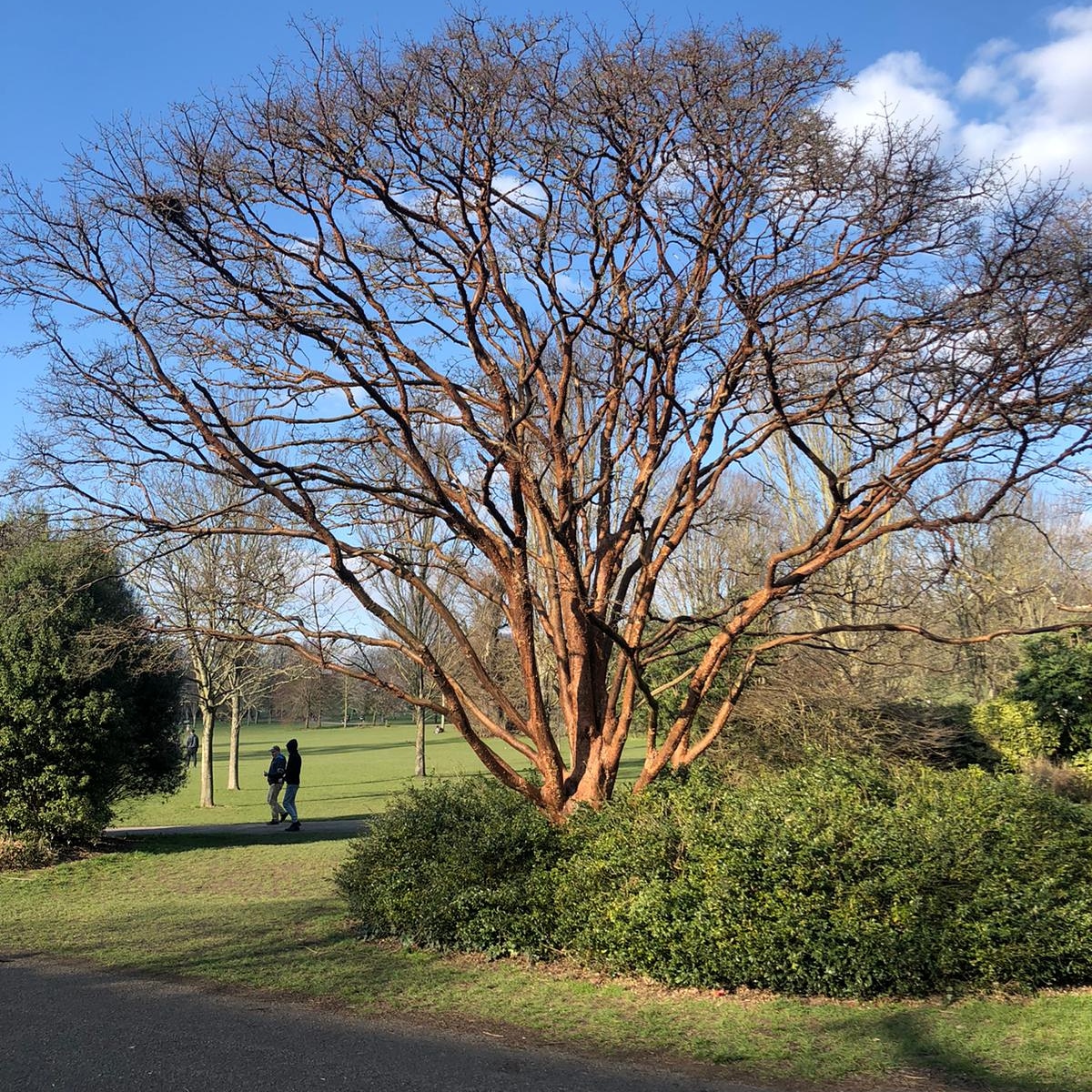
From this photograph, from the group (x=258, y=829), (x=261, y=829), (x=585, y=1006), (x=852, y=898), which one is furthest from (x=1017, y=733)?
(x=258, y=829)

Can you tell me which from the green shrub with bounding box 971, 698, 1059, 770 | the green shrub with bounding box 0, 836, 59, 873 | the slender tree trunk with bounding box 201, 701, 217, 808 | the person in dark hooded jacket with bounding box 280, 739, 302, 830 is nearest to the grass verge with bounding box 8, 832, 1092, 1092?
the green shrub with bounding box 0, 836, 59, 873

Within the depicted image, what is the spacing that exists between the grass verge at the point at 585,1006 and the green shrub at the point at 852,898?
214 millimetres

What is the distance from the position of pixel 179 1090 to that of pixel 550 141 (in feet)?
27.5

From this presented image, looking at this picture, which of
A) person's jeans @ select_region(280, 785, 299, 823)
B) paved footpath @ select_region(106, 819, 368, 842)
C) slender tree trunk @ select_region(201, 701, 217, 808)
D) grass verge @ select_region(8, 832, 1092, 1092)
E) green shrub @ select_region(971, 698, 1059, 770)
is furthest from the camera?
slender tree trunk @ select_region(201, 701, 217, 808)

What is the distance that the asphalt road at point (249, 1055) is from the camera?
5148mm

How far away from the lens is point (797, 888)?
22.9 feet

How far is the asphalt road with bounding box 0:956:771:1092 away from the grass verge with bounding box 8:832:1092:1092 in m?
0.37

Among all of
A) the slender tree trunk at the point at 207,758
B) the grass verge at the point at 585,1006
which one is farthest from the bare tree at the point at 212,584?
the grass verge at the point at 585,1006

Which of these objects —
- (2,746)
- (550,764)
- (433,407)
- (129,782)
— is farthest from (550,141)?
(129,782)

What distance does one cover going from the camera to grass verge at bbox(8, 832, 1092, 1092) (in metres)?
5.59

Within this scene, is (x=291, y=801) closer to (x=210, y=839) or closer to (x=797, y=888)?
(x=210, y=839)

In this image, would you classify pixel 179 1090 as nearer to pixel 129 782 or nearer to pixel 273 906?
pixel 273 906

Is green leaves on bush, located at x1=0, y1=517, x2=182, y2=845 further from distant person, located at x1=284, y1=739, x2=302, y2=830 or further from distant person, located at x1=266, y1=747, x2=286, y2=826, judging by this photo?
distant person, located at x1=266, y1=747, x2=286, y2=826

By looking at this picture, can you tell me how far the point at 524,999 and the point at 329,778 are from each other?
29.2 meters
